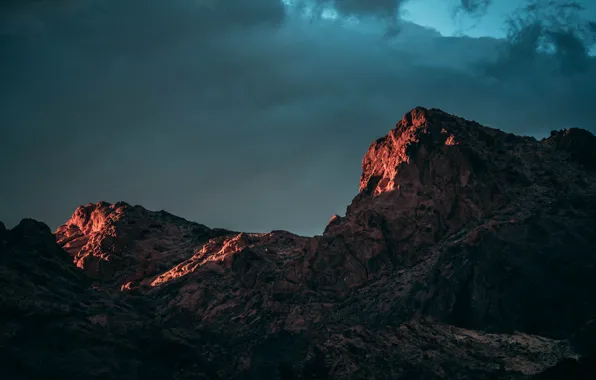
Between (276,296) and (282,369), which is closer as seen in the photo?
(282,369)

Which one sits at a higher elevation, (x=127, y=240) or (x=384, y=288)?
(x=127, y=240)

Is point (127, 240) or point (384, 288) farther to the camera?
point (127, 240)

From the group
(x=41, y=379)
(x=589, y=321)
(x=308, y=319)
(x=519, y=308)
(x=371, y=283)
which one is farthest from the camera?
(x=371, y=283)

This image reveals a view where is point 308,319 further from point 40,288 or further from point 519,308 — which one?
point 40,288

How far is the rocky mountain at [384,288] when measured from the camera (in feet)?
171

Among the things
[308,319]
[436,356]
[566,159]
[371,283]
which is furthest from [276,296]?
[566,159]

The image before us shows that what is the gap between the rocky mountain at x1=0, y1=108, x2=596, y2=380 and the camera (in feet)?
171

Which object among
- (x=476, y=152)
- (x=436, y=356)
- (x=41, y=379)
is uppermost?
(x=476, y=152)

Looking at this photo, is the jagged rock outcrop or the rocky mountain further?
the jagged rock outcrop

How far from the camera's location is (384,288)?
215ft

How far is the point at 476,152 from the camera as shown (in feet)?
239

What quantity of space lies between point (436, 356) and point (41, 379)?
36.0m

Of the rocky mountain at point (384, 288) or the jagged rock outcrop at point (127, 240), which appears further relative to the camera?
the jagged rock outcrop at point (127, 240)

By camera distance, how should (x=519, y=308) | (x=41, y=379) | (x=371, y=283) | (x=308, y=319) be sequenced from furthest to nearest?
1. (x=371, y=283)
2. (x=308, y=319)
3. (x=519, y=308)
4. (x=41, y=379)
